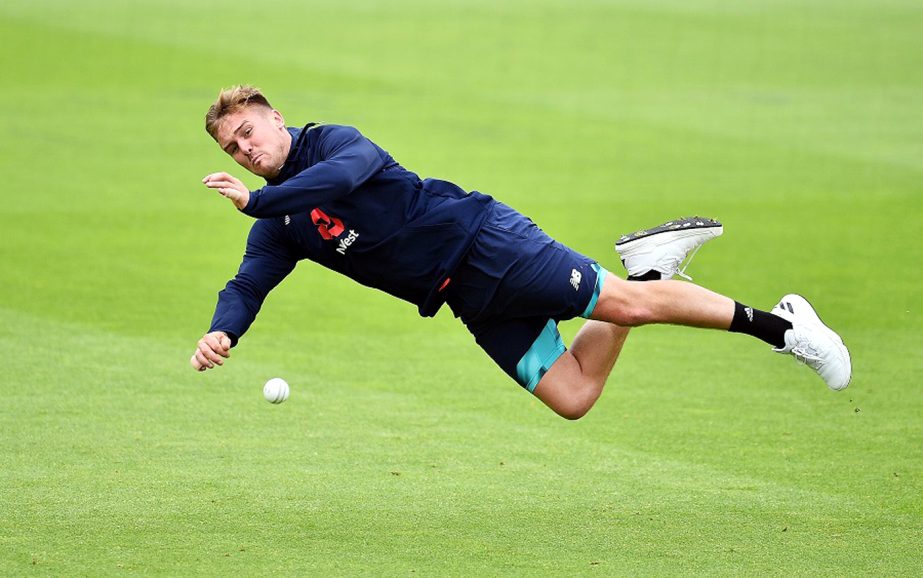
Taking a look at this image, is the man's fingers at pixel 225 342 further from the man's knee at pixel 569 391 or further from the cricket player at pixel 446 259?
the man's knee at pixel 569 391

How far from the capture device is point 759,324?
25.0ft

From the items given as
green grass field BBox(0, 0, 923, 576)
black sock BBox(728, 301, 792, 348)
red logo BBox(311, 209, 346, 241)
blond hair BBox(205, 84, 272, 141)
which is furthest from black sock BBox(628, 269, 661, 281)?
blond hair BBox(205, 84, 272, 141)

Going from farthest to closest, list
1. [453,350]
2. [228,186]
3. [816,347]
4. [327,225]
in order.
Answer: [453,350] < [816,347] < [327,225] < [228,186]

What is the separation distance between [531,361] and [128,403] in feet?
10.8

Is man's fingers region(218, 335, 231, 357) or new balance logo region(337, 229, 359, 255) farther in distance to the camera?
new balance logo region(337, 229, 359, 255)

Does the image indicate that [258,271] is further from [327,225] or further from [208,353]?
[208,353]

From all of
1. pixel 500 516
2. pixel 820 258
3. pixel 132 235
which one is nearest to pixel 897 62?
pixel 820 258

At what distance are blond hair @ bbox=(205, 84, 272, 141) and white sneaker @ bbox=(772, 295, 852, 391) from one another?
302 centimetres

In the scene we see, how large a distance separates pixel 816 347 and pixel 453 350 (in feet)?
15.4

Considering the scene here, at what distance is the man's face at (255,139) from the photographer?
24.4ft

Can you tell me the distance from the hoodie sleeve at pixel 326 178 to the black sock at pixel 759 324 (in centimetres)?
203

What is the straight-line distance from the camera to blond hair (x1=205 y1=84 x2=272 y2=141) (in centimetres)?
743

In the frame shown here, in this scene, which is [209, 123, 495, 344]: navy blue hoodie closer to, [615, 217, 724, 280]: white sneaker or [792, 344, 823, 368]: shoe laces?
[615, 217, 724, 280]: white sneaker

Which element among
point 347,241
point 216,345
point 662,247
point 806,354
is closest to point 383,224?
point 347,241
